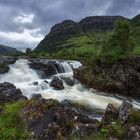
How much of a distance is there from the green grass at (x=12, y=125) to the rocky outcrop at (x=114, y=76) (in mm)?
40290

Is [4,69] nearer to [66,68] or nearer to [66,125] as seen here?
[66,68]

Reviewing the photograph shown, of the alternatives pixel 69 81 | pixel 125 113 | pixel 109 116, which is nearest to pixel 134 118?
pixel 125 113

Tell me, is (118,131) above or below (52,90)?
above

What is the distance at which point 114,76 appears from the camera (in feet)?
203

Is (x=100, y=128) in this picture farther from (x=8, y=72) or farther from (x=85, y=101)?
(x=8, y=72)

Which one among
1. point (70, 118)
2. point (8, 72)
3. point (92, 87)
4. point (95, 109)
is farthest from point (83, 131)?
point (8, 72)

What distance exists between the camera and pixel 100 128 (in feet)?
55.9

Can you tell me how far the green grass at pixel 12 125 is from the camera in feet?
55.4

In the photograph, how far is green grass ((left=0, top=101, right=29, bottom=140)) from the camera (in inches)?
665

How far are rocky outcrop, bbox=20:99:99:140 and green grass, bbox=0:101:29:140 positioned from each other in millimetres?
476

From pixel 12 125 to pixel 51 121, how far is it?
112 inches

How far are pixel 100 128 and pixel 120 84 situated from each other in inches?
1749

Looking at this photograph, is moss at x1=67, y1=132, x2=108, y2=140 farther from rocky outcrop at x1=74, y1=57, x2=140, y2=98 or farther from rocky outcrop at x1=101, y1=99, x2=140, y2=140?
rocky outcrop at x1=74, y1=57, x2=140, y2=98

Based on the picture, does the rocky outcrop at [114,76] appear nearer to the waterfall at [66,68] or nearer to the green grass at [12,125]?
the waterfall at [66,68]
